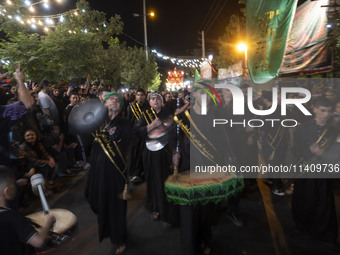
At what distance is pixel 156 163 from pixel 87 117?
1.42 m

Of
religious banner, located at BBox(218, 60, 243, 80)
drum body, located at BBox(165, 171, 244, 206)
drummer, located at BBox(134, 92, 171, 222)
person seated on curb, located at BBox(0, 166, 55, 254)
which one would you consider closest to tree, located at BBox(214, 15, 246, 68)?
religious banner, located at BBox(218, 60, 243, 80)

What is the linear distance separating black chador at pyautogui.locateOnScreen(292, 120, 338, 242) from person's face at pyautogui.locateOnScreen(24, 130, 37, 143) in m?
4.55

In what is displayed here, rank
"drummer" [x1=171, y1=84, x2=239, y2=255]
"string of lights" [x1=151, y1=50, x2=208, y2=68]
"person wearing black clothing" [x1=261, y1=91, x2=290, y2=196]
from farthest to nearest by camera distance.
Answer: "string of lights" [x1=151, y1=50, x2=208, y2=68], "person wearing black clothing" [x1=261, y1=91, x2=290, y2=196], "drummer" [x1=171, y1=84, x2=239, y2=255]

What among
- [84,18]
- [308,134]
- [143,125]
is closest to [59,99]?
[143,125]

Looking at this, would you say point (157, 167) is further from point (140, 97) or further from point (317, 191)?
point (140, 97)

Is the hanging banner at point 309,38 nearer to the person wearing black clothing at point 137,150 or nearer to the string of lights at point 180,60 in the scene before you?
the person wearing black clothing at point 137,150

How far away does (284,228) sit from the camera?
3.93m

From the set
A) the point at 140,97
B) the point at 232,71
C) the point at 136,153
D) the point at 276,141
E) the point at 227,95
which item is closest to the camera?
the point at 276,141

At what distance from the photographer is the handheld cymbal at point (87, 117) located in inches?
132

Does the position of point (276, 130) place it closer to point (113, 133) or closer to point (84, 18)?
point (113, 133)

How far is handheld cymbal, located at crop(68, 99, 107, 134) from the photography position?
3.37m

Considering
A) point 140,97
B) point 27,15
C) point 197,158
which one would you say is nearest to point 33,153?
point 140,97

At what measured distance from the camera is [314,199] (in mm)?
3562

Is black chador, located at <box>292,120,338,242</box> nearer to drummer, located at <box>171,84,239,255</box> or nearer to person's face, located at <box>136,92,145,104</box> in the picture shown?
drummer, located at <box>171,84,239,255</box>
